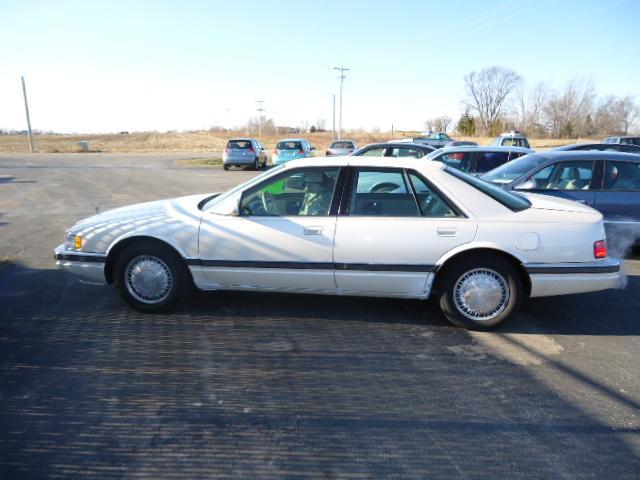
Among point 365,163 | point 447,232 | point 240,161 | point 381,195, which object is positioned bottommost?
point 240,161

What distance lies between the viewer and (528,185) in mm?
6789

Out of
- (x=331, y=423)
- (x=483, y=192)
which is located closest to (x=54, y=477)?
(x=331, y=423)

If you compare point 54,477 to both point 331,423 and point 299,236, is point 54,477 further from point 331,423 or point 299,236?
point 299,236

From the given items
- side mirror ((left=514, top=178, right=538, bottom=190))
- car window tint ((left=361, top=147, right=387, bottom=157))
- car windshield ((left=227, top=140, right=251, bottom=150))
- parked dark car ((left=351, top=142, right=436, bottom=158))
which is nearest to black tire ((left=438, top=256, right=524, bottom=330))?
side mirror ((left=514, top=178, right=538, bottom=190))


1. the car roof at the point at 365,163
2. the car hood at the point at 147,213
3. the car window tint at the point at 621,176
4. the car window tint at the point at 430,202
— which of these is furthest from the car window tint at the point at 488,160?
the car hood at the point at 147,213

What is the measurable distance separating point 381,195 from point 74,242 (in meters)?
2.95

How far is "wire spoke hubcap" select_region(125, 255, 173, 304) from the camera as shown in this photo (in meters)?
4.51

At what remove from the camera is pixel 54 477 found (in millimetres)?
2428

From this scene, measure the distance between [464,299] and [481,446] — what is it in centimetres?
170

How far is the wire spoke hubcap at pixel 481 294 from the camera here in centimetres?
419

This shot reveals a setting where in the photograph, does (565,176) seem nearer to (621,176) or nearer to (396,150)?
(621,176)

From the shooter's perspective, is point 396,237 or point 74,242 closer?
point 396,237

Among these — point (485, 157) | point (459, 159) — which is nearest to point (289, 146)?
point (459, 159)

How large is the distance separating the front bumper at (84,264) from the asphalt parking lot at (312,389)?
349 mm
